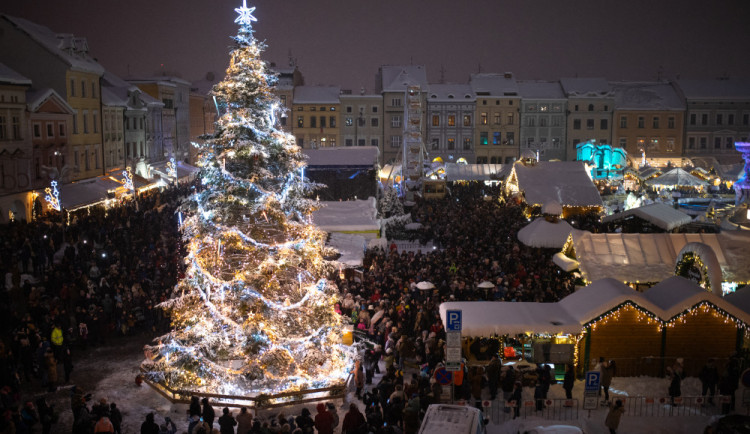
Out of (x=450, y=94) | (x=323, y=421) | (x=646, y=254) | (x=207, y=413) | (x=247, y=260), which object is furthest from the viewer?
(x=450, y=94)

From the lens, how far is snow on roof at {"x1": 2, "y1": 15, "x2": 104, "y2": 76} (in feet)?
102

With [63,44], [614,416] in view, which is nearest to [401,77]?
[63,44]

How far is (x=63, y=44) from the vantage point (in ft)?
109

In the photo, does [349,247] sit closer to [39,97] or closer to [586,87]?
[39,97]

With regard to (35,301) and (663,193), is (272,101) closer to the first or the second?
(35,301)

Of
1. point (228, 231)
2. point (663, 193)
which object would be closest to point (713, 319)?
point (228, 231)

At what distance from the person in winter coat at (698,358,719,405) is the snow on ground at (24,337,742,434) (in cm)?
37

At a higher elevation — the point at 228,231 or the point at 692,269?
the point at 228,231

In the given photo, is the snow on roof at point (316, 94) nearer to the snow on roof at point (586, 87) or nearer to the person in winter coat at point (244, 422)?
the snow on roof at point (586, 87)

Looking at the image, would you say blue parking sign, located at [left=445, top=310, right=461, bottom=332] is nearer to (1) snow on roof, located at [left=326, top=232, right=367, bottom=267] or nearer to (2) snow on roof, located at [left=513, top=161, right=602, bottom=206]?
(1) snow on roof, located at [left=326, top=232, right=367, bottom=267]

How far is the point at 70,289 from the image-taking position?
52.9ft

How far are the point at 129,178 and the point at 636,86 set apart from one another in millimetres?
45563

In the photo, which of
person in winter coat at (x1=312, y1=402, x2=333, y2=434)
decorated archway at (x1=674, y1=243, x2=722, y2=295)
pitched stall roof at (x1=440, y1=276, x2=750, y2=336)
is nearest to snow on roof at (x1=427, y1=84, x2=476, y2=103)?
decorated archway at (x1=674, y1=243, x2=722, y2=295)

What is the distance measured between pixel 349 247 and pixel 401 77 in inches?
1494
